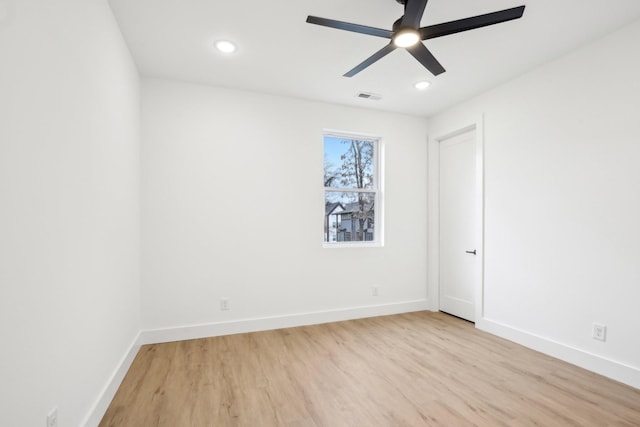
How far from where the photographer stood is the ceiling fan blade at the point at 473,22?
1.85m

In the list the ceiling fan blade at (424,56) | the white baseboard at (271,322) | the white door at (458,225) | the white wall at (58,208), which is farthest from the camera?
the white door at (458,225)

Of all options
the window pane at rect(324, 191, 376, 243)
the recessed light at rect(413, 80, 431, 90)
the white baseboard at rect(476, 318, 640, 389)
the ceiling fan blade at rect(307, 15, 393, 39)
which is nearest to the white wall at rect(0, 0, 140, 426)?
the ceiling fan blade at rect(307, 15, 393, 39)

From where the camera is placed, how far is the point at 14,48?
A: 110cm

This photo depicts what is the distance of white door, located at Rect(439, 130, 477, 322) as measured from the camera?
3.92 m

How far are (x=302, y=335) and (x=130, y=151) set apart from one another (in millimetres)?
2526

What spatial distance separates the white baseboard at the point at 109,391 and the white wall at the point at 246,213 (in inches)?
22.1

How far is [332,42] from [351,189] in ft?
6.42

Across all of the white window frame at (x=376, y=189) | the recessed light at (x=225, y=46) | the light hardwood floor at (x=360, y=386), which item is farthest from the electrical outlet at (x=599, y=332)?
the recessed light at (x=225, y=46)

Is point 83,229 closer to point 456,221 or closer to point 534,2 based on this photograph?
point 534,2

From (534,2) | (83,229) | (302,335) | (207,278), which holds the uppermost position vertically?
(534,2)

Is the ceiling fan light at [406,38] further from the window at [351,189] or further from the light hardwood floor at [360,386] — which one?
the light hardwood floor at [360,386]

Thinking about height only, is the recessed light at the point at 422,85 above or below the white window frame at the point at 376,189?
above

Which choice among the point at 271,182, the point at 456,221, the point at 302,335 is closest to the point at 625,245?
the point at 456,221

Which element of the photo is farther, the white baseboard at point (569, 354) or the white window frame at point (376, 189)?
the white window frame at point (376, 189)
